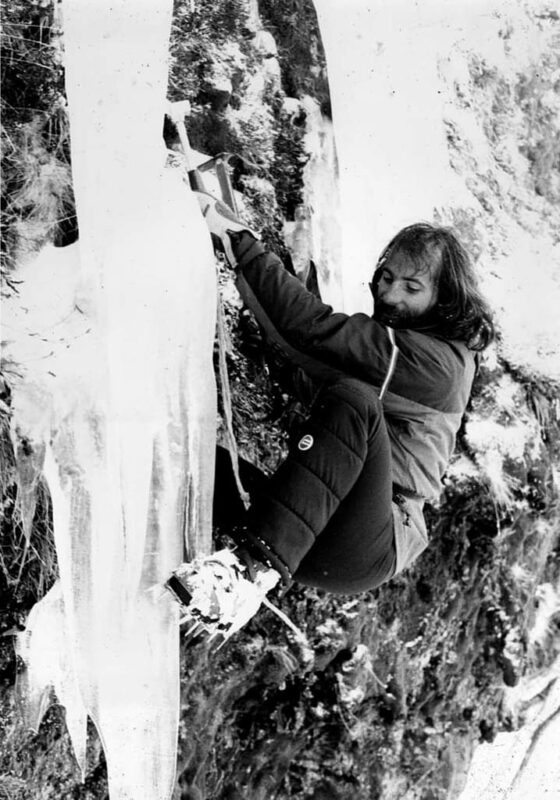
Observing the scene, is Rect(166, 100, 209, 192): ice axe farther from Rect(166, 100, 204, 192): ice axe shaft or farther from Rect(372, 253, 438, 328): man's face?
Rect(372, 253, 438, 328): man's face

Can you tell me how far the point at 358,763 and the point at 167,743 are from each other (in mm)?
850

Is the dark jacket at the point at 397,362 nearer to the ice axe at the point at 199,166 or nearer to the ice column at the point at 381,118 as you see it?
the ice axe at the point at 199,166

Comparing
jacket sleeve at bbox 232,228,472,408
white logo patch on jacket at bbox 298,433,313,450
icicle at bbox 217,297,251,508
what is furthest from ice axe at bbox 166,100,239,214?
white logo patch on jacket at bbox 298,433,313,450

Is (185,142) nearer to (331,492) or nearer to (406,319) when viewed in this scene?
(406,319)

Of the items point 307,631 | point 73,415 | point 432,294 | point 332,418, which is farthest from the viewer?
point 307,631

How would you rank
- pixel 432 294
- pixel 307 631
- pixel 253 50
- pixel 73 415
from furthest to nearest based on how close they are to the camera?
1. pixel 307 631
2. pixel 253 50
3. pixel 432 294
4. pixel 73 415

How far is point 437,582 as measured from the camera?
113 inches

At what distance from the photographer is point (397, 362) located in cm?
205

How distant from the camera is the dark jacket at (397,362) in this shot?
6.75ft

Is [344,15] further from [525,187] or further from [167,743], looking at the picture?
[167,743]

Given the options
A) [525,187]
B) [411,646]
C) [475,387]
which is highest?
[525,187]

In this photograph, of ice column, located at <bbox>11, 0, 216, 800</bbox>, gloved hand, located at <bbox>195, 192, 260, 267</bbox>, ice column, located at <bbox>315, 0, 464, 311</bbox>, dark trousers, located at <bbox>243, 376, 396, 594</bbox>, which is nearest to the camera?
dark trousers, located at <bbox>243, 376, 396, 594</bbox>

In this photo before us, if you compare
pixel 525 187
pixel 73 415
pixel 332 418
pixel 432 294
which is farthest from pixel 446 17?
pixel 73 415

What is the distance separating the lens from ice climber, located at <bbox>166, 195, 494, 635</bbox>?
1.85m
